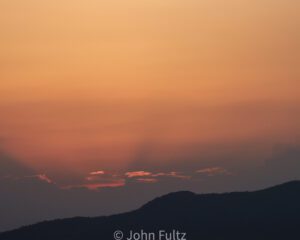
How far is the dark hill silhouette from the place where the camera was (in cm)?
9606

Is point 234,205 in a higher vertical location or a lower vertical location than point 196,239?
higher

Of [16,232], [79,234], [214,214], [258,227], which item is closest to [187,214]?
[214,214]

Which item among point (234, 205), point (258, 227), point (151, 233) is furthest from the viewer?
point (234, 205)

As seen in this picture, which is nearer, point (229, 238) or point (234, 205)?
point (229, 238)

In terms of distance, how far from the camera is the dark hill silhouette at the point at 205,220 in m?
96.1

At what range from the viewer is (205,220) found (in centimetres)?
10488

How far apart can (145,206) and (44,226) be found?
16965 mm

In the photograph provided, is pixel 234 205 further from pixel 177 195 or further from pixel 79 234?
pixel 79 234

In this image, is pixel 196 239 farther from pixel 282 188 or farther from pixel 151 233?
pixel 282 188

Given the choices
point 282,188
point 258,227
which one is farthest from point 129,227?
point 282,188

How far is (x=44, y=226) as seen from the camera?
98.8m

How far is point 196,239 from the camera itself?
95.8 metres

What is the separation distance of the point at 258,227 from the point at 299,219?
612 cm

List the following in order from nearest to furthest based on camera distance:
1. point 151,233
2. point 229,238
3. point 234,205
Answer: point 151,233, point 229,238, point 234,205
